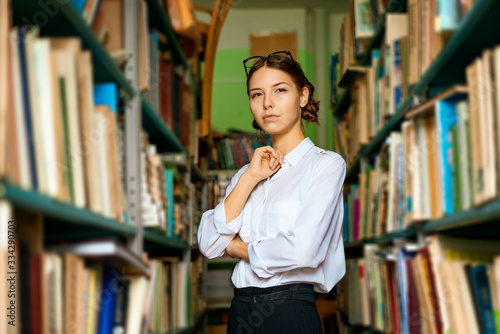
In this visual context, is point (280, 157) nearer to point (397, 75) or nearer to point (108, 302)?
point (397, 75)

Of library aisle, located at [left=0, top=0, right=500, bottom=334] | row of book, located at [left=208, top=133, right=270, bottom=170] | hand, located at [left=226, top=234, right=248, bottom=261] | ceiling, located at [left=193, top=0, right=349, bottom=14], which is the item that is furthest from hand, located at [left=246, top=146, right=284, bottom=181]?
ceiling, located at [left=193, top=0, right=349, bottom=14]

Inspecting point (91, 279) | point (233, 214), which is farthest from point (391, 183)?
point (91, 279)

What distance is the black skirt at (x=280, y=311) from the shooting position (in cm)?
160

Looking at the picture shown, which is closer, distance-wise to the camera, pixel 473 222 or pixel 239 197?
pixel 473 222

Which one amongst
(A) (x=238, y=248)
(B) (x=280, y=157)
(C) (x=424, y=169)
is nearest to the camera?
(C) (x=424, y=169)

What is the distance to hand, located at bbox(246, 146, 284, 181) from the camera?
1842 mm

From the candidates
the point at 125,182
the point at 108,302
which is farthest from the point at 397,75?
the point at 108,302

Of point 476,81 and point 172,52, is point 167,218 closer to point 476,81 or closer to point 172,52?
point 172,52

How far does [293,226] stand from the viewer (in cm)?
167

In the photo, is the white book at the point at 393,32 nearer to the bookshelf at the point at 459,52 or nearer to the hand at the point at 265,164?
the bookshelf at the point at 459,52

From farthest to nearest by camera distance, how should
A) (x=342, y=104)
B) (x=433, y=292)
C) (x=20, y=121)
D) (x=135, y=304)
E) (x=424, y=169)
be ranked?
(x=342, y=104)
(x=424, y=169)
(x=433, y=292)
(x=135, y=304)
(x=20, y=121)

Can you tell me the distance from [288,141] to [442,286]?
881 mm

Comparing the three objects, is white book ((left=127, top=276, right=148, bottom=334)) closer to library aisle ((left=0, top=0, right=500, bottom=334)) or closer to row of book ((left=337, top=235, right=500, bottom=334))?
library aisle ((left=0, top=0, right=500, bottom=334))

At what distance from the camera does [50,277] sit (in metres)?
0.84
